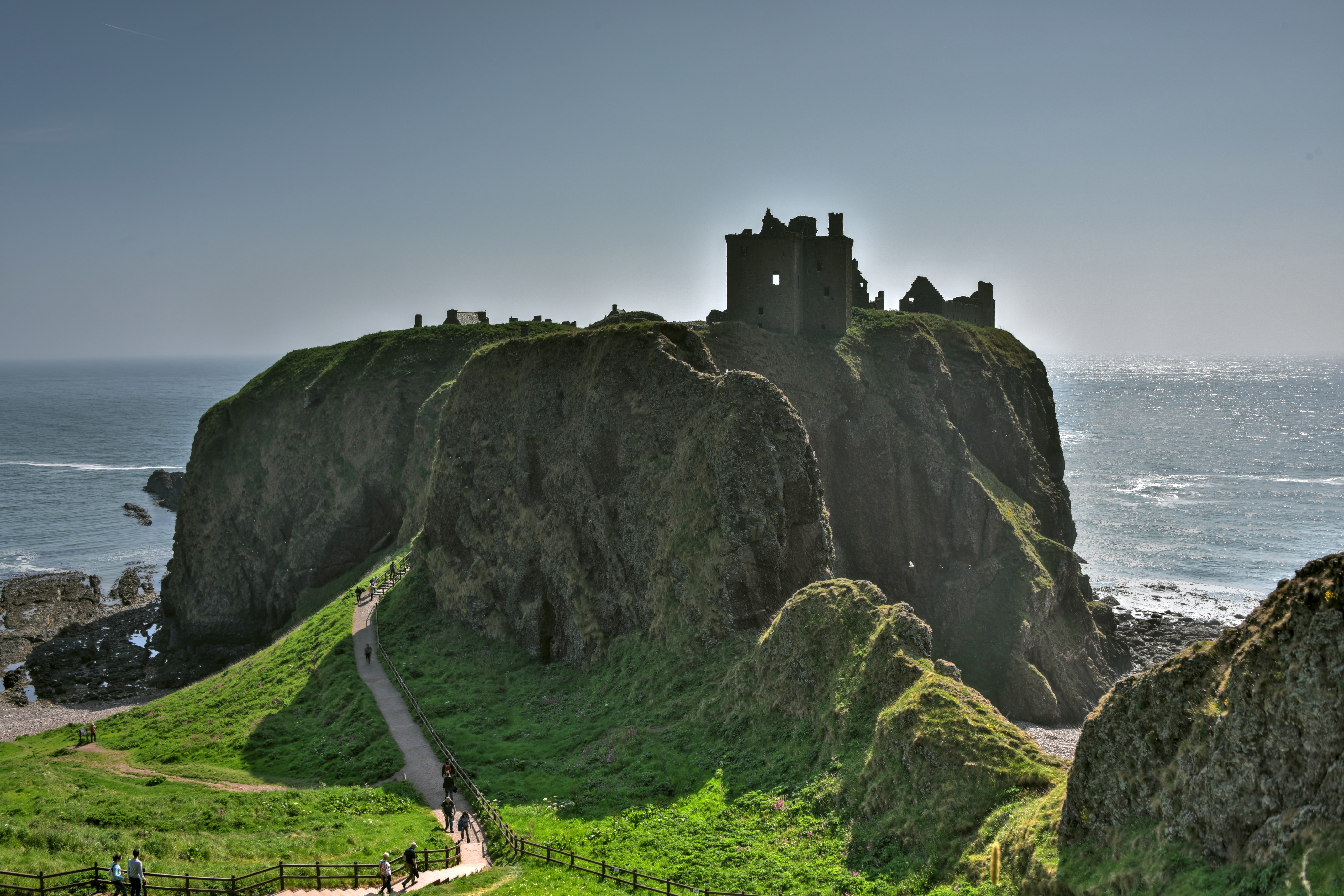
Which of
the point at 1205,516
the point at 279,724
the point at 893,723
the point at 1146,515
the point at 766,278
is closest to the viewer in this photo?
the point at 893,723

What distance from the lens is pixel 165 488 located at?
143750 mm

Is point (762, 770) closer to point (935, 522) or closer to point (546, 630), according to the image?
point (546, 630)

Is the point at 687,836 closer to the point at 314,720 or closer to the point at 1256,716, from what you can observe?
the point at 1256,716

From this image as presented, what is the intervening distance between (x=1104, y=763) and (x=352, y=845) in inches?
872

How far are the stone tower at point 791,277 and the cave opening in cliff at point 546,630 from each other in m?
31.0

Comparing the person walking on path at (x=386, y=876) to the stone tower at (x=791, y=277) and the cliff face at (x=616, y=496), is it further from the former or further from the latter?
the stone tower at (x=791, y=277)

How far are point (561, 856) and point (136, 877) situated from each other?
11.1 metres

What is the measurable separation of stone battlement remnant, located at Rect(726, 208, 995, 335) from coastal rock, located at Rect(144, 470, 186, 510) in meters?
105

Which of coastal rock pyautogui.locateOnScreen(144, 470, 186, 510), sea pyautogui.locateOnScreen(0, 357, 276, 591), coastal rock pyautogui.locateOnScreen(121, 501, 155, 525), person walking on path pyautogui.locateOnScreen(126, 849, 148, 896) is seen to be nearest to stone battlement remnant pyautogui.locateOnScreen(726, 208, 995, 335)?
person walking on path pyautogui.locateOnScreen(126, 849, 148, 896)

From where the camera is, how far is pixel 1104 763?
66.4ft

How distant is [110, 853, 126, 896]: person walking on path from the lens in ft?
74.2

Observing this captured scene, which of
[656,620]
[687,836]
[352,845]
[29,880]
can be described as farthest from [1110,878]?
[656,620]

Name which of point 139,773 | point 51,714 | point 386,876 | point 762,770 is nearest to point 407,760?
point 139,773

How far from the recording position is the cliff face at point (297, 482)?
7844 centimetres
